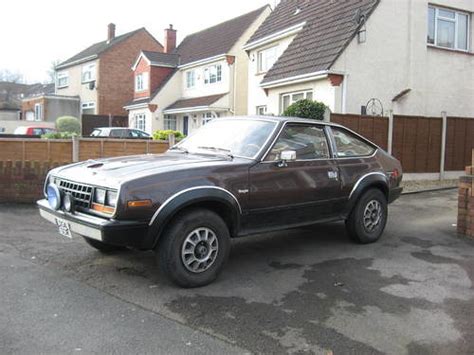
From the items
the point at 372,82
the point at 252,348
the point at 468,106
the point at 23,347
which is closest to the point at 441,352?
the point at 252,348

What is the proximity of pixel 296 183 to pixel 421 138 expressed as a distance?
377 inches

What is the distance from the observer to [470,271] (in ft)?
19.0

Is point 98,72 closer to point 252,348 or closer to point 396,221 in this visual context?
point 396,221

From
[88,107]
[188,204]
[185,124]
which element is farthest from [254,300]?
[88,107]

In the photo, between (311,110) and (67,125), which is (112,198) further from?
(67,125)

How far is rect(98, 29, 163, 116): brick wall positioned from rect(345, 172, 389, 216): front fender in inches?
1307

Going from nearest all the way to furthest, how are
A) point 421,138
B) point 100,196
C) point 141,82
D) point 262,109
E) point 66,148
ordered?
point 100,196, point 66,148, point 421,138, point 262,109, point 141,82

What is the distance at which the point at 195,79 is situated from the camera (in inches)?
1243

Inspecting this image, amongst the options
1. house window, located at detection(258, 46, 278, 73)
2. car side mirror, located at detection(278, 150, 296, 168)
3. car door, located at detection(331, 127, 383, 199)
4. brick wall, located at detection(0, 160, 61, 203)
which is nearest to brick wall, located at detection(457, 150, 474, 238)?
car door, located at detection(331, 127, 383, 199)

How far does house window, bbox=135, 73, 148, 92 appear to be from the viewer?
3406 centimetres

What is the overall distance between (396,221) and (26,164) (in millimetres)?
6842

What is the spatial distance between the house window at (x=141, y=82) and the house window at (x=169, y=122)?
9.76 feet

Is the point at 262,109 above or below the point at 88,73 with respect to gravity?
below

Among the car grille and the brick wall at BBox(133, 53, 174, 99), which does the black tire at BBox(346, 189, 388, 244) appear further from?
the brick wall at BBox(133, 53, 174, 99)
